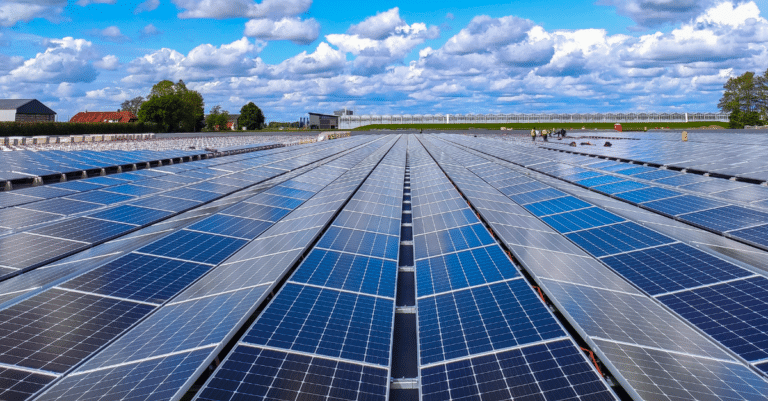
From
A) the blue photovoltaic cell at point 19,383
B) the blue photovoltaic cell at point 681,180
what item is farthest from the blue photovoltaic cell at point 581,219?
the blue photovoltaic cell at point 19,383

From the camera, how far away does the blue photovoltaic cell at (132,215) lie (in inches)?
733

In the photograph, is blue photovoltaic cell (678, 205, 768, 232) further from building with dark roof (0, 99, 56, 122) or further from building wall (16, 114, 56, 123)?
Answer: building wall (16, 114, 56, 123)

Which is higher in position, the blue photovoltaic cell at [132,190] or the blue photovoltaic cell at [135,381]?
the blue photovoltaic cell at [132,190]

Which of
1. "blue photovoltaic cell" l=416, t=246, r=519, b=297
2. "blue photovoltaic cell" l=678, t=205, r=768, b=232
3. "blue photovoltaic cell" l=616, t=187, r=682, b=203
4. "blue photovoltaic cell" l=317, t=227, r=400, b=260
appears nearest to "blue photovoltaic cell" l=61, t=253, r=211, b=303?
"blue photovoltaic cell" l=317, t=227, r=400, b=260

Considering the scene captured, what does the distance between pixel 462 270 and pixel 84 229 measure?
45.3 feet

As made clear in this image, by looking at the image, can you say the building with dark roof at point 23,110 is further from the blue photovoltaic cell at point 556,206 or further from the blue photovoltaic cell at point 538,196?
the blue photovoltaic cell at point 556,206

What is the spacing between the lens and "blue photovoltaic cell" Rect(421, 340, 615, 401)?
638 cm

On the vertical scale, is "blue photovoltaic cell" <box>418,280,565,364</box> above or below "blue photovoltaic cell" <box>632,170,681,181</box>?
below

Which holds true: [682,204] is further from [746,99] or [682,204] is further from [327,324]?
[746,99]

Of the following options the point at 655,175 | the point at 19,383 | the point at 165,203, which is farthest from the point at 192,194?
the point at 655,175

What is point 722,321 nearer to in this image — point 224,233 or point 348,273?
point 348,273

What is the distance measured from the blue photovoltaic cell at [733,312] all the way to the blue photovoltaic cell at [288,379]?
244 inches

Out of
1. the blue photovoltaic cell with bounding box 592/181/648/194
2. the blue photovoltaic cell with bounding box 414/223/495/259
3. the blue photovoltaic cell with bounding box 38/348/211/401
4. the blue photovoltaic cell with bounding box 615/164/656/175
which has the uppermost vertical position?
the blue photovoltaic cell with bounding box 615/164/656/175

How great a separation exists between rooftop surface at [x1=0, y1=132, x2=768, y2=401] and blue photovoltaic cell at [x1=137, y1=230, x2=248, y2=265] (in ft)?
0.30
